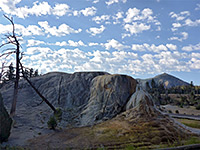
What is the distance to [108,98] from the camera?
18.0 m

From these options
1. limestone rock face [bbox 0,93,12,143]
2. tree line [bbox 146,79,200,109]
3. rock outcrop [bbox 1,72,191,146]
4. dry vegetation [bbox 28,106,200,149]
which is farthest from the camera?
tree line [bbox 146,79,200,109]

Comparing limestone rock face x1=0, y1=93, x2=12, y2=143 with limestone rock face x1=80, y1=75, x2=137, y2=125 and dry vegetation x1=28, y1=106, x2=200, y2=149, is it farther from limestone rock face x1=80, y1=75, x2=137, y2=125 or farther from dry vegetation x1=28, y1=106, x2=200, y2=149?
limestone rock face x1=80, y1=75, x2=137, y2=125

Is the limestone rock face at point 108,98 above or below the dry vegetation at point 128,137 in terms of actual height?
above

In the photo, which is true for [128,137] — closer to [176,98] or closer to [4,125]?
[4,125]

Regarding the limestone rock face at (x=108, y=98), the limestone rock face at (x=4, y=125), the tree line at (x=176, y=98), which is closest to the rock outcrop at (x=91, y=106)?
the limestone rock face at (x=108, y=98)

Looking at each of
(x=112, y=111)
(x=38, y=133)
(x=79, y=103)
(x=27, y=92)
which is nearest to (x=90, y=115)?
(x=112, y=111)

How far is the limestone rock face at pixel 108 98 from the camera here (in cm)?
1705

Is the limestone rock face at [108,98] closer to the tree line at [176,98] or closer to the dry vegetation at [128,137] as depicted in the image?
the dry vegetation at [128,137]

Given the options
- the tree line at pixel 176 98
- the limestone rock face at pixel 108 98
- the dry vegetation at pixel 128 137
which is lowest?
the tree line at pixel 176 98

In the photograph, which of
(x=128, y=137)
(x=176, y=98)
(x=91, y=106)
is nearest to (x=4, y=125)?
(x=128, y=137)

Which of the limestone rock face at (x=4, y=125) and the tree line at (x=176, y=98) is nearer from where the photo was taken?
the limestone rock face at (x=4, y=125)

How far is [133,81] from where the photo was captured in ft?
64.1

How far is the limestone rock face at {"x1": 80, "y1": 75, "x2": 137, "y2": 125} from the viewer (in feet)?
56.0

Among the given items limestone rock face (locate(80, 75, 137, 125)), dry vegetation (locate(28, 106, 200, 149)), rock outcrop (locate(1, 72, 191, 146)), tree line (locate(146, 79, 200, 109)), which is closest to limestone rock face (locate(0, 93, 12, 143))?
rock outcrop (locate(1, 72, 191, 146))
